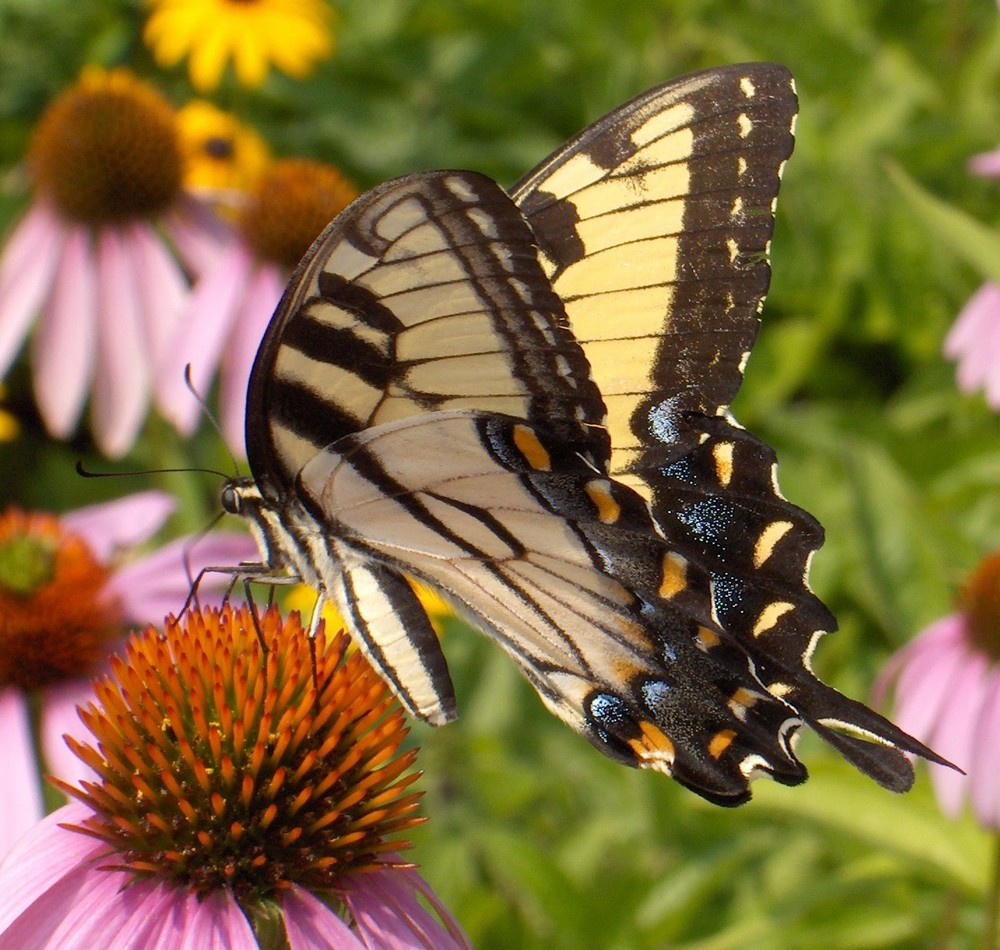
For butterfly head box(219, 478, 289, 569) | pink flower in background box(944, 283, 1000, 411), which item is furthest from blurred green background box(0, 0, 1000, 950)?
butterfly head box(219, 478, 289, 569)

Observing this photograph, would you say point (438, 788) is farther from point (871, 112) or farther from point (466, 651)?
point (871, 112)

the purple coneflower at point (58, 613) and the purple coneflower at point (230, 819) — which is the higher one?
the purple coneflower at point (230, 819)

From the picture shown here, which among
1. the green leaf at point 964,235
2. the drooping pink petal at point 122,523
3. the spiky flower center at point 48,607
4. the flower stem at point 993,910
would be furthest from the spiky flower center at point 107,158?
the flower stem at point 993,910

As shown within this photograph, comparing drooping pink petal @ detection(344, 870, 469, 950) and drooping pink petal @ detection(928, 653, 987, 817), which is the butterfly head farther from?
drooping pink petal @ detection(928, 653, 987, 817)

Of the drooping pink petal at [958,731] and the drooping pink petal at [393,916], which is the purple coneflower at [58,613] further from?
the drooping pink petal at [958,731]

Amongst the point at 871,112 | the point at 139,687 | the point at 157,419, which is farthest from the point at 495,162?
the point at 139,687

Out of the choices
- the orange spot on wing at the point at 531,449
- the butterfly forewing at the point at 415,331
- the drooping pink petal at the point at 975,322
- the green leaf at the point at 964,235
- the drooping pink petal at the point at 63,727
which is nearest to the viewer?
the butterfly forewing at the point at 415,331

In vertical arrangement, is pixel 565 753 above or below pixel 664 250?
below
